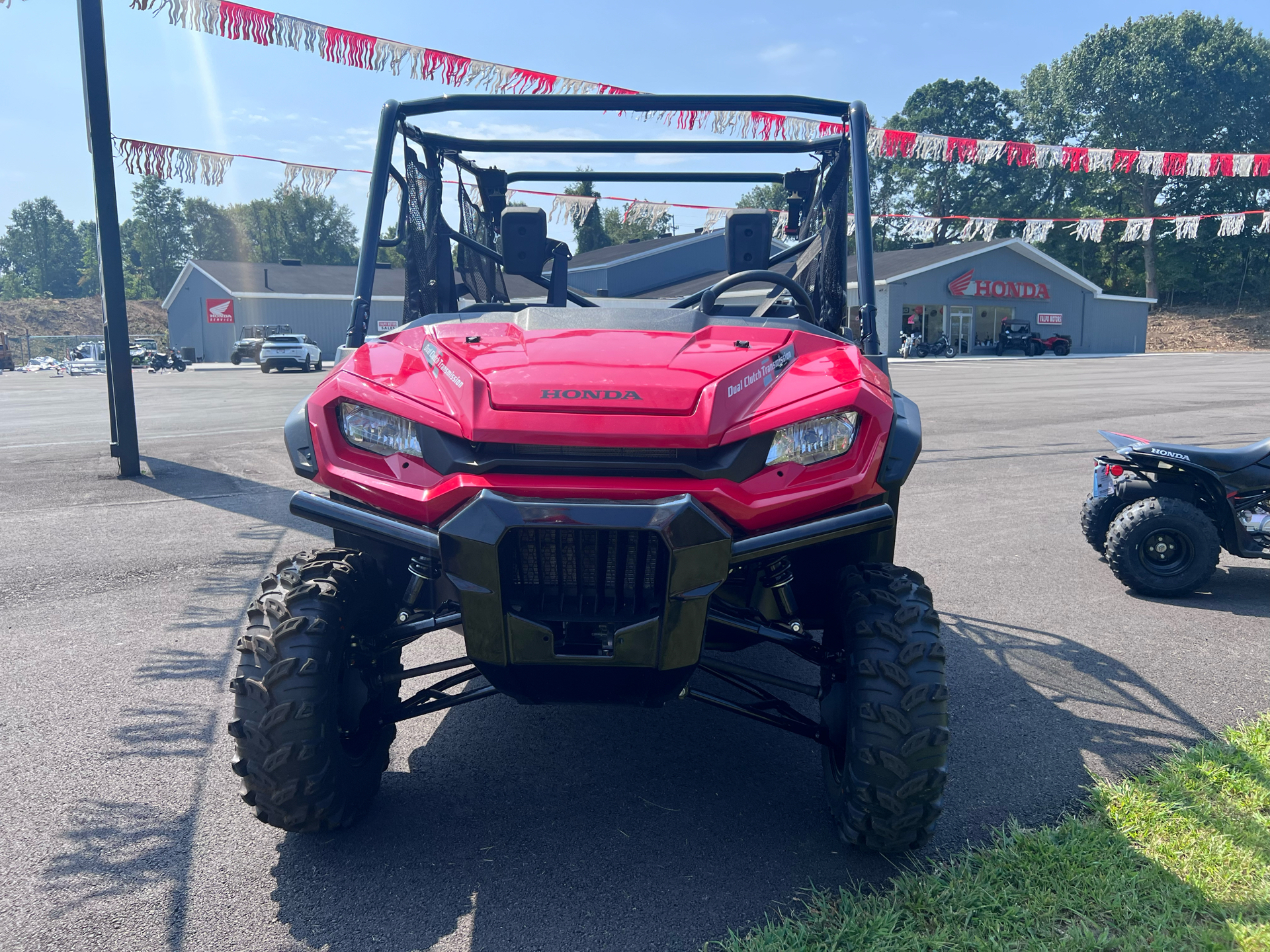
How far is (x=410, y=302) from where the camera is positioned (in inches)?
152

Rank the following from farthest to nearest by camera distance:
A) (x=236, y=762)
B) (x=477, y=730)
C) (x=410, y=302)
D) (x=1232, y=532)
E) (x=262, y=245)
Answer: (x=262, y=245) → (x=1232, y=532) → (x=410, y=302) → (x=477, y=730) → (x=236, y=762)

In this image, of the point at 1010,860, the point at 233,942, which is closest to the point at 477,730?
the point at 233,942

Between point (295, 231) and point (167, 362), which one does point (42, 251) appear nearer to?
point (295, 231)

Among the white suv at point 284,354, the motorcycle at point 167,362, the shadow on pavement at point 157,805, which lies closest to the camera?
the shadow on pavement at point 157,805

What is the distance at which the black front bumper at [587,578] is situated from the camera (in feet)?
7.02

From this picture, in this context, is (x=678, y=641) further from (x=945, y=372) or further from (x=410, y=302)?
(x=945, y=372)

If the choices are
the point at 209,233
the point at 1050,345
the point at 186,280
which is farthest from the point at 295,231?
the point at 1050,345

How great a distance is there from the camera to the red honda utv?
7.30 feet

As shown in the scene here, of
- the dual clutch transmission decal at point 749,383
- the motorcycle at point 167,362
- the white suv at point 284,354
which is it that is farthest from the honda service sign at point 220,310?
the dual clutch transmission decal at point 749,383

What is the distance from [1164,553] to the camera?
511 cm

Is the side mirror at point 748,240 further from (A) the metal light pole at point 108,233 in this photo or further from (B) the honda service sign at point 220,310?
(B) the honda service sign at point 220,310

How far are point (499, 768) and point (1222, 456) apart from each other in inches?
165

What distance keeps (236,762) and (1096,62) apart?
A: 7614 centimetres

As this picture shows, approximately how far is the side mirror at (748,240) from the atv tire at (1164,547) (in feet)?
9.00
